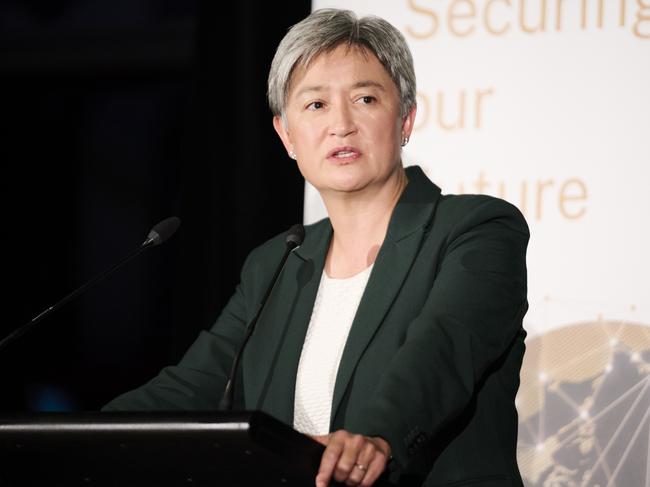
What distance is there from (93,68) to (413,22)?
1940 millimetres

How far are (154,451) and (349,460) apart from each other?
0.28m

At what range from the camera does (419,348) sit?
6.12ft

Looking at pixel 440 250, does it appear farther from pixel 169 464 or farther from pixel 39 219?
pixel 39 219

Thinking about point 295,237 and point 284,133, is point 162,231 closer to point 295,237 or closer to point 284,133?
point 295,237

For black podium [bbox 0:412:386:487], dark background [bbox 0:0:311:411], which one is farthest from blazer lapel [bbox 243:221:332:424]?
dark background [bbox 0:0:311:411]

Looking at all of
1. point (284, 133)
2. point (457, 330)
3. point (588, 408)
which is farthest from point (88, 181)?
point (457, 330)

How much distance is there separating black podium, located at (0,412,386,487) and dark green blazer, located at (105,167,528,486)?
10.5 inches

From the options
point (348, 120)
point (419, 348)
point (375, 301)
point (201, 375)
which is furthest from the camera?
point (201, 375)

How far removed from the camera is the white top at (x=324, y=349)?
7.58ft

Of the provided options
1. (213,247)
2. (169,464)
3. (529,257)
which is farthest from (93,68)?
(169,464)

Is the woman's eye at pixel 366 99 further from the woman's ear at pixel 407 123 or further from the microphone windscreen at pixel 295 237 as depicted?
the microphone windscreen at pixel 295 237

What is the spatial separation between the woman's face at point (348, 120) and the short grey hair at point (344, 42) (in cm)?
2

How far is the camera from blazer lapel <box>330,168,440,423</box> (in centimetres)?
219

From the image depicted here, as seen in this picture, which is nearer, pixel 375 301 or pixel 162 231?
pixel 375 301
